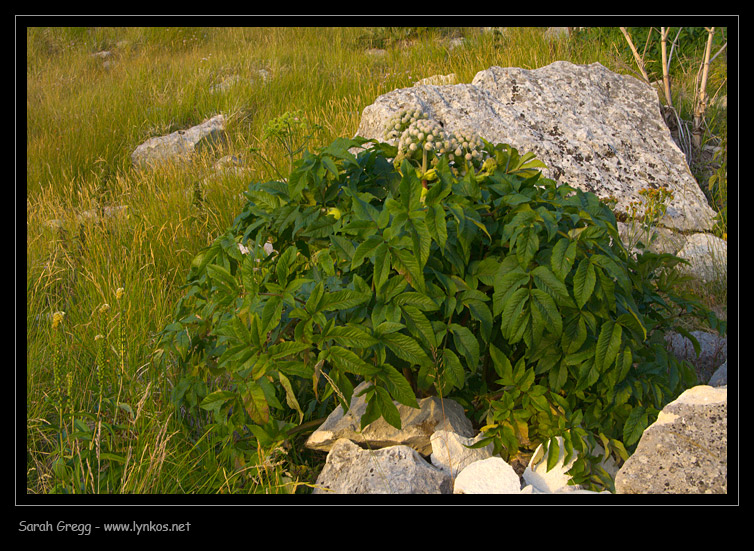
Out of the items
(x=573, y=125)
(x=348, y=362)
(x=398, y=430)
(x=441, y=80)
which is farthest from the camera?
(x=441, y=80)

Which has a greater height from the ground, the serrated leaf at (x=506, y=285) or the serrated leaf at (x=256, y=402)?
the serrated leaf at (x=506, y=285)

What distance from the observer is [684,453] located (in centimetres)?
195

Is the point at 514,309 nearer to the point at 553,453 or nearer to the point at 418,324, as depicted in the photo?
the point at 418,324

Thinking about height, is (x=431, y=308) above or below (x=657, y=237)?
above

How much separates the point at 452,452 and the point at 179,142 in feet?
16.3

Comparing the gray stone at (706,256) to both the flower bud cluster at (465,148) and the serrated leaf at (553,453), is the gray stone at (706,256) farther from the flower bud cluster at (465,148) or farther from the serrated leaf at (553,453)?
the serrated leaf at (553,453)

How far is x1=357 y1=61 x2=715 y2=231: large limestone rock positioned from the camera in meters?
4.07

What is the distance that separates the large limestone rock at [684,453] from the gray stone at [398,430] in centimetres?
64

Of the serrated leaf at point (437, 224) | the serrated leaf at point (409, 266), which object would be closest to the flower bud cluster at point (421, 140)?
the serrated leaf at point (437, 224)

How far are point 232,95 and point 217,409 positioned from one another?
5509 mm

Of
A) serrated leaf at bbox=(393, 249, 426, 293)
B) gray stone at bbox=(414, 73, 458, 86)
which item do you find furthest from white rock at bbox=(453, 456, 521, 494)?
gray stone at bbox=(414, 73, 458, 86)

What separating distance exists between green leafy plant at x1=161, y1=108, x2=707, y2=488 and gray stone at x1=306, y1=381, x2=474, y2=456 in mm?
103

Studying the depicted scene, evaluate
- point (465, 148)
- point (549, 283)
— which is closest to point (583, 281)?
point (549, 283)

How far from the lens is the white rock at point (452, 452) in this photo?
218 centimetres
